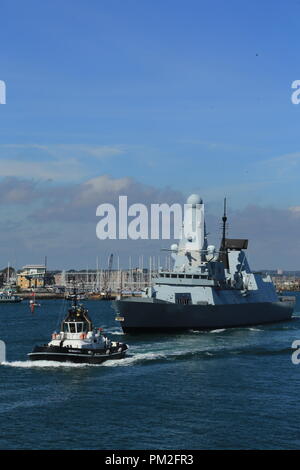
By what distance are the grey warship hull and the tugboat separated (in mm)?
17470

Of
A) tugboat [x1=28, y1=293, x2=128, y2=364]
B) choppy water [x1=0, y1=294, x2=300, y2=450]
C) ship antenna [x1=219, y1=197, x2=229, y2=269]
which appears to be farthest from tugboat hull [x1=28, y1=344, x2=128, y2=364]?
ship antenna [x1=219, y1=197, x2=229, y2=269]

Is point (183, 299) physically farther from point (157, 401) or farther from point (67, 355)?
point (157, 401)

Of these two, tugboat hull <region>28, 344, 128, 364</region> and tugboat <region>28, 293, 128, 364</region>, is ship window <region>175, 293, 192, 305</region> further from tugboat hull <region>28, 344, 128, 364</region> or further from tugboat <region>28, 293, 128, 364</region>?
tugboat hull <region>28, 344, 128, 364</region>

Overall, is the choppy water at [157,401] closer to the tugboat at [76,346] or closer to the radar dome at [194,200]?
the tugboat at [76,346]

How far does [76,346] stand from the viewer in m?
45.4

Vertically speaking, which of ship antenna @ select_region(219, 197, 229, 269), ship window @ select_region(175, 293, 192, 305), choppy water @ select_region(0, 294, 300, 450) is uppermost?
ship antenna @ select_region(219, 197, 229, 269)

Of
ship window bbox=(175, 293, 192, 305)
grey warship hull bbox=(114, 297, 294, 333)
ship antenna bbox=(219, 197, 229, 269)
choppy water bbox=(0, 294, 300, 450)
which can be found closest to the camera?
choppy water bbox=(0, 294, 300, 450)

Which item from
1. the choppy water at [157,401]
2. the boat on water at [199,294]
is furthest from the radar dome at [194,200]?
the choppy water at [157,401]

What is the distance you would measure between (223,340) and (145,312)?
27.7 ft

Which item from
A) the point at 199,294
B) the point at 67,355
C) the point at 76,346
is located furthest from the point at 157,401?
the point at 199,294

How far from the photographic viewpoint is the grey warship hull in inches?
2544

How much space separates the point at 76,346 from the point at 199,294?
89.3 feet

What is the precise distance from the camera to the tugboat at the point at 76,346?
44.9 meters

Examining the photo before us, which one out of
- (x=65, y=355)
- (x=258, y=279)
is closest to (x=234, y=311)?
(x=258, y=279)
